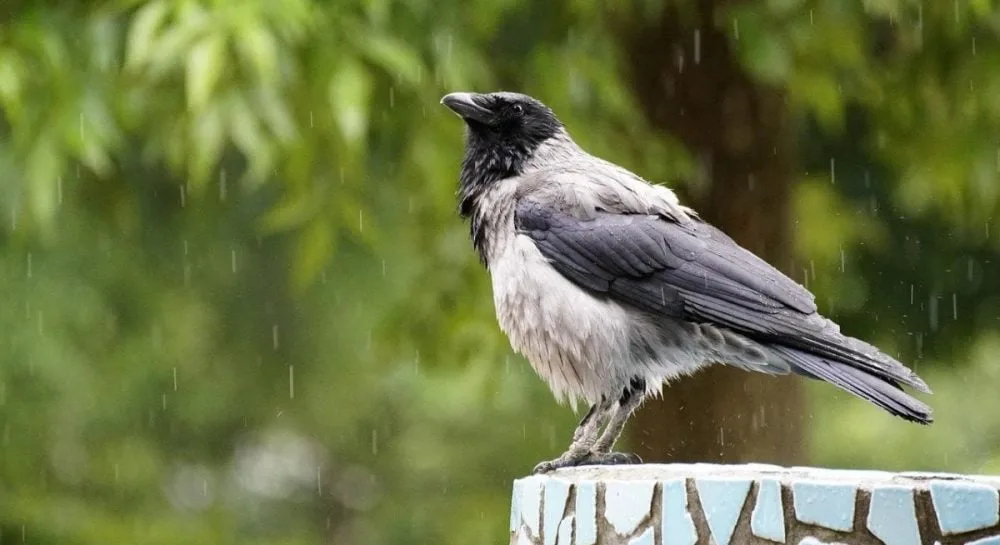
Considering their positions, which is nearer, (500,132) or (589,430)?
(589,430)

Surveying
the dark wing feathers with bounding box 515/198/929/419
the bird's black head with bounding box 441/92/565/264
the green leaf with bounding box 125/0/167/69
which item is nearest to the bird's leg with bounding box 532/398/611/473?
the dark wing feathers with bounding box 515/198/929/419

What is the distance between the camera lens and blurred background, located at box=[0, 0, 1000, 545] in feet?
18.5

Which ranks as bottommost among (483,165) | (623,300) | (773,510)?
(773,510)

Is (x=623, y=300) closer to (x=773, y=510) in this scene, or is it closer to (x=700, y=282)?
(x=700, y=282)

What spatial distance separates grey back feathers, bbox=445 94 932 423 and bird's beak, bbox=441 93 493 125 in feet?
1.00

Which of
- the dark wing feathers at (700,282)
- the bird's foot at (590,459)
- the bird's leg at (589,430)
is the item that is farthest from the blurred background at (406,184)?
the bird's foot at (590,459)

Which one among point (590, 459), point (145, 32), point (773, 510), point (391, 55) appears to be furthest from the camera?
point (391, 55)

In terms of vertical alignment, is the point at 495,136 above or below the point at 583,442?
above

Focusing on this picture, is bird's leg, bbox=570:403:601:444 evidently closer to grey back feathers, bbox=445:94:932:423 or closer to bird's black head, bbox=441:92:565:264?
grey back feathers, bbox=445:94:932:423

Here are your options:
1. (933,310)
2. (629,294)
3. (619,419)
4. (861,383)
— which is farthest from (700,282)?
(933,310)

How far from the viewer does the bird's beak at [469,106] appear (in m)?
5.20

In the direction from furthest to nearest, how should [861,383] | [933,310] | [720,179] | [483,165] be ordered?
1. [933,310]
2. [720,179]
3. [483,165]
4. [861,383]

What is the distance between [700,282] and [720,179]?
251 cm

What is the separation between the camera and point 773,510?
→ 10.7ft
